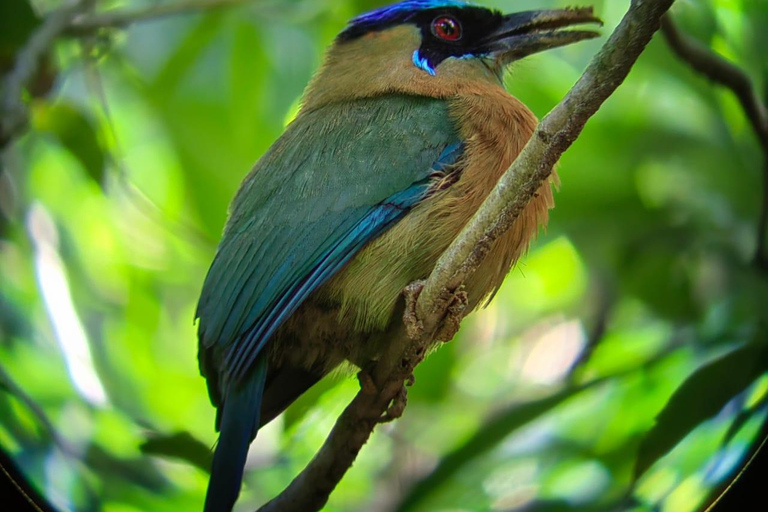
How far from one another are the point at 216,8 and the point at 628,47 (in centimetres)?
117

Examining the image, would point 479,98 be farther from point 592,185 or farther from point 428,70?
point 592,185

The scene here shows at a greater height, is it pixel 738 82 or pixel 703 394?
pixel 738 82

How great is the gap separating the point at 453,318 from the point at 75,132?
2.94ft

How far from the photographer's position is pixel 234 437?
1.66 meters

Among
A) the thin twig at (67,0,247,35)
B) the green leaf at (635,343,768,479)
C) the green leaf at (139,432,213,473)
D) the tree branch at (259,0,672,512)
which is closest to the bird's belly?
the tree branch at (259,0,672,512)

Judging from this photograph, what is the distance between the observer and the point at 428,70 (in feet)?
7.55

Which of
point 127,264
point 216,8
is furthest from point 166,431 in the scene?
point 216,8

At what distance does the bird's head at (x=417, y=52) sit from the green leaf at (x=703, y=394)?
103 cm

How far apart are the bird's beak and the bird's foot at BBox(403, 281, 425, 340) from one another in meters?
0.67

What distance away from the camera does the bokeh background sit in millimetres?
1481

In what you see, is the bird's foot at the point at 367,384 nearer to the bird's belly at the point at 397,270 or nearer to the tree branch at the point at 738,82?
the bird's belly at the point at 397,270

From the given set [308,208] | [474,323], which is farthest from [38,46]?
[474,323]

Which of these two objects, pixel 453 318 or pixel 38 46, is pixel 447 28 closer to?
pixel 453 318

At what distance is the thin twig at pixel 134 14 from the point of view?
1805mm
